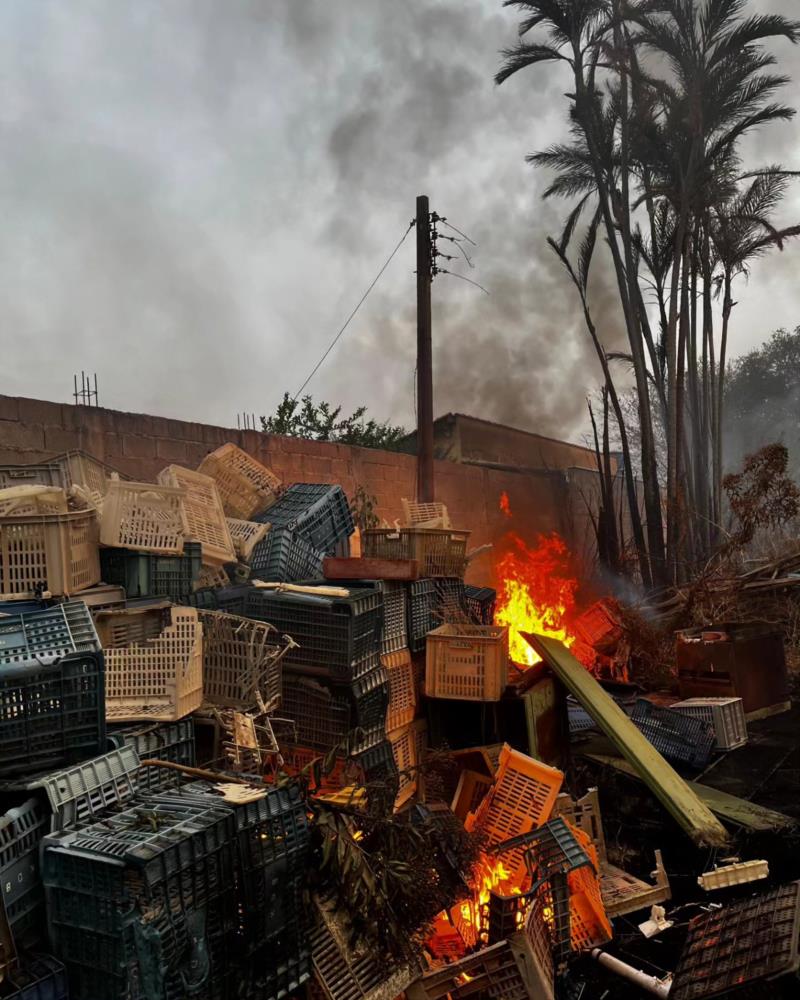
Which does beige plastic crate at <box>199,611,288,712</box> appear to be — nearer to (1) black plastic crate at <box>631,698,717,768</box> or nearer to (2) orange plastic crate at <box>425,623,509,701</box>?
(2) orange plastic crate at <box>425,623,509,701</box>

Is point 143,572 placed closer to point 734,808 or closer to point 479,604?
point 479,604

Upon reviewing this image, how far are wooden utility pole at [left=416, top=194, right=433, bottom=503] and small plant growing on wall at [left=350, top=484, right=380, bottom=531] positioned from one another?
83 cm

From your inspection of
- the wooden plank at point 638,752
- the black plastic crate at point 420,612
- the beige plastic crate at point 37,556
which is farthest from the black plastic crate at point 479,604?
the beige plastic crate at point 37,556

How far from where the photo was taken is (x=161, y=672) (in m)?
3.52

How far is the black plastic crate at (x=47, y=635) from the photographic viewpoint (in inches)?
109

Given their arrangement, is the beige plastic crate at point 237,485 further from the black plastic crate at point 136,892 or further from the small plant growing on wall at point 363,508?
the black plastic crate at point 136,892

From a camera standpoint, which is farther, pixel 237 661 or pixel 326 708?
pixel 326 708

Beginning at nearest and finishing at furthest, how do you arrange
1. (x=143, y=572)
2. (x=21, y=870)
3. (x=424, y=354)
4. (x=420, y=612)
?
1. (x=21, y=870)
2. (x=143, y=572)
3. (x=420, y=612)
4. (x=424, y=354)

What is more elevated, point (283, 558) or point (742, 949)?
point (283, 558)

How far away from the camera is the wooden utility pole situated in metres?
9.25

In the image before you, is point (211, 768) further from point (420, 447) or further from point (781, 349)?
point (781, 349)

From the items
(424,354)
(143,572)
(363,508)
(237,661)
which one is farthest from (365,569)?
(424,354)

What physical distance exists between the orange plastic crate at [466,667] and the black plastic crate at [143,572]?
185 cm

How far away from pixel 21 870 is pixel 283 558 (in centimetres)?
287
